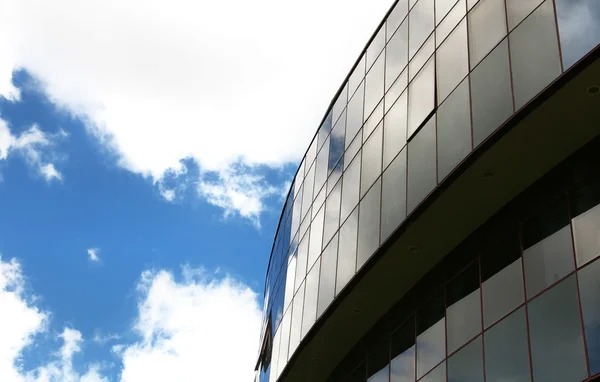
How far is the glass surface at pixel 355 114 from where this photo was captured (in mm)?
27594

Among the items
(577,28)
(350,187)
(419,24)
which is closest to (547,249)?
(577,28)

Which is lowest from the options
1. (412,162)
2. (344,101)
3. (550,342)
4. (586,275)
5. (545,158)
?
(550,342)

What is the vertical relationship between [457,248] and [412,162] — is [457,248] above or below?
below

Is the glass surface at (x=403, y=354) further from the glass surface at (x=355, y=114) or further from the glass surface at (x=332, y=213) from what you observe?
the glass surface at (x=355, y=114)

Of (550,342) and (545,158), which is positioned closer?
(550,342)

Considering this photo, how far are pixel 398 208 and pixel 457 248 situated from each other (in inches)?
83.0

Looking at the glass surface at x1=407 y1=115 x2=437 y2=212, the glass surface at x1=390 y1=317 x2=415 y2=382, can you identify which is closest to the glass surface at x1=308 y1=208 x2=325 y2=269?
the glass surface at x1=390 y1=317 x2=415 y2=382

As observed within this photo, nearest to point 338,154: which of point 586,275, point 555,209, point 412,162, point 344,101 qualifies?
point 344,101

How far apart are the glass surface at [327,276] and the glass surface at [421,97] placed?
611 centimetres

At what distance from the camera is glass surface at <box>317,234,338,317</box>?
26.0 meters

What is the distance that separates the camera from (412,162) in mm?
21938

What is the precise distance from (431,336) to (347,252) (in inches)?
207

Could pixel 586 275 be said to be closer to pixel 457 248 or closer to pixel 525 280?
pixel 525 280

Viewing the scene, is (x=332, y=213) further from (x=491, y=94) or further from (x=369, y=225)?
(x=491, y=94)
